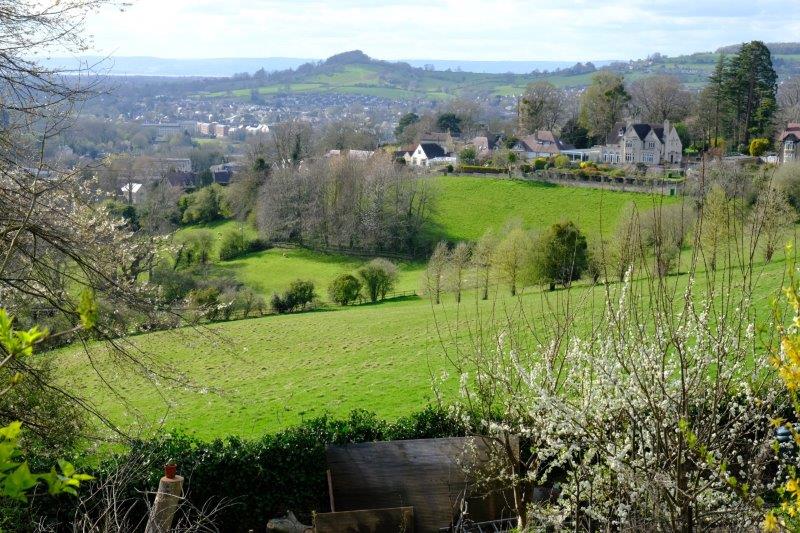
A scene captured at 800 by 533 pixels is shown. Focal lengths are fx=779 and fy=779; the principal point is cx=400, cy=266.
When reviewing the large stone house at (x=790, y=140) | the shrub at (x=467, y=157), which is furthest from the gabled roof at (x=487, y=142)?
the large stone house at (x=790, y=140)

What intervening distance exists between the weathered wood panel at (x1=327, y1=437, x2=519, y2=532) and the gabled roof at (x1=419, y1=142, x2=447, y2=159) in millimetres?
78211

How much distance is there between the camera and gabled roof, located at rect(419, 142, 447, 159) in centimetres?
8688

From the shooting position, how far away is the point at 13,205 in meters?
7.83

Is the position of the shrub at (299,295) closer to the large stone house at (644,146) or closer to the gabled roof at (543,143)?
the large stone house at (644,146)

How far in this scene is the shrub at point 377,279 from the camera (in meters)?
41.8

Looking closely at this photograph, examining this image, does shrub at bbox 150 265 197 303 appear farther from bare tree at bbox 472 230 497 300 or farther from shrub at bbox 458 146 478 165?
shrub at bbox 458 146 478 165

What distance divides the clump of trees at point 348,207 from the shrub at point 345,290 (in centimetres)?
1399

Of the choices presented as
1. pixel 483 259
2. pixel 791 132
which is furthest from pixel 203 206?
pixel 791 132

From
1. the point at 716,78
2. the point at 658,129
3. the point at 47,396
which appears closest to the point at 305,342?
the point at 47,396

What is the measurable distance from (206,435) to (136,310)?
8.27 metres

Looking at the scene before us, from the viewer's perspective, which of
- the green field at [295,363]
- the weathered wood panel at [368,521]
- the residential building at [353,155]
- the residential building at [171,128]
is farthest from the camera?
the residential building at [171,128]

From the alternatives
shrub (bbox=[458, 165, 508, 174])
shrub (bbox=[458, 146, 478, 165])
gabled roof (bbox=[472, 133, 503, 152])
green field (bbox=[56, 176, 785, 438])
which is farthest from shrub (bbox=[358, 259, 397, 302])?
gabled roof (bbox=[472, 133, 503, 152])

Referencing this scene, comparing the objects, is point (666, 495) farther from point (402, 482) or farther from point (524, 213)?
point (524, 213)

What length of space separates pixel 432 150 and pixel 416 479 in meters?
80.3
